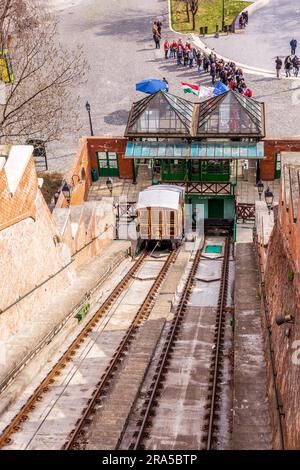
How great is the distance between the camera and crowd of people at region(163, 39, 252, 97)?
121ft

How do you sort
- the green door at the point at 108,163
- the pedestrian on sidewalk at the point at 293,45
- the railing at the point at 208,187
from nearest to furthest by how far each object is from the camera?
the railing at the point at 208,187, the green door at the point at 108,163, the pedestrian on sidewalk at the point at 293,45

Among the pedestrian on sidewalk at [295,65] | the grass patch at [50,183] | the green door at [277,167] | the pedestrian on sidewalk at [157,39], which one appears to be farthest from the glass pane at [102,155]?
the pedestrian on sidewalk at [157,39]

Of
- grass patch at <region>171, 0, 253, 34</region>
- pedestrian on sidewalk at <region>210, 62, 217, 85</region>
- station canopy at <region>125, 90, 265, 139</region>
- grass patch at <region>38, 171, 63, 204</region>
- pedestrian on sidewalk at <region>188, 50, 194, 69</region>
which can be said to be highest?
grass patch at <region>171, 0, 253, 34</region>

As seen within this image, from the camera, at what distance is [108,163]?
32.3 m

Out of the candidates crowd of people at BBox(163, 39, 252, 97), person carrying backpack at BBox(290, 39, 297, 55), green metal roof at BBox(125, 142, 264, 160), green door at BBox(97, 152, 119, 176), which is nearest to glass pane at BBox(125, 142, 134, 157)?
green metal roof at BBox(125, 142, 264, 160)

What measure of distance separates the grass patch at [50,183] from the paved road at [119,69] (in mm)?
932

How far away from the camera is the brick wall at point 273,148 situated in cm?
3006

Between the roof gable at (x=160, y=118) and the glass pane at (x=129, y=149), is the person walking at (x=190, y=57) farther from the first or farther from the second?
the glass pane at (x=129, y=149)

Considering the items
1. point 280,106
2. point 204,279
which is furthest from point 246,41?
point 204,279

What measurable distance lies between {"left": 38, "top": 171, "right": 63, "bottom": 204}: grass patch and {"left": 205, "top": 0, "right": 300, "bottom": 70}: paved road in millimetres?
19928

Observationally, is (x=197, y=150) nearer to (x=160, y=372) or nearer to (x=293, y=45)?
(x=160, y=372)

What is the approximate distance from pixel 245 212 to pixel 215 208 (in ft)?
10.8

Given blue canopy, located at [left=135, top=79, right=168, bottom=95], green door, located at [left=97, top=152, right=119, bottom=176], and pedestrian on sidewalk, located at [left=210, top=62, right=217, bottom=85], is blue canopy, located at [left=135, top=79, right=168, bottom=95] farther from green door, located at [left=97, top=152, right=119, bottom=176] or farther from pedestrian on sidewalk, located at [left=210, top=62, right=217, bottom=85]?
pedestrian on sidewalk, located at [left=210, top=62, right=217, bottom=85]

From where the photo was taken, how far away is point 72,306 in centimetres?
1667
